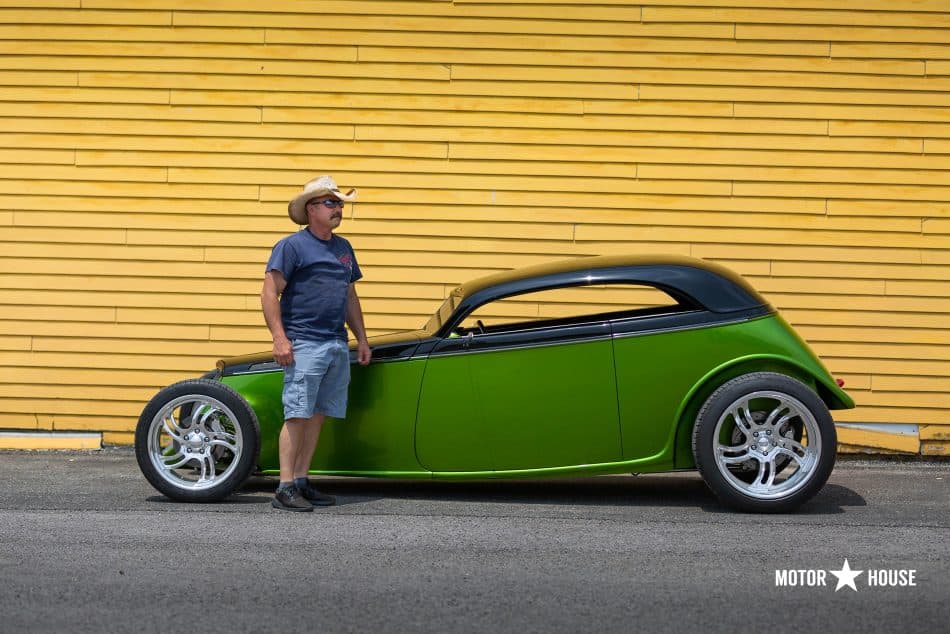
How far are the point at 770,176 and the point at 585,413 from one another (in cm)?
269

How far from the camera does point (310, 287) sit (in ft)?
21.0

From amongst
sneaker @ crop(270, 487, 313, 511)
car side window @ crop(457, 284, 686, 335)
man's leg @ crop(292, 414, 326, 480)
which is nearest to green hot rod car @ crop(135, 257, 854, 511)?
man's leg @ crop(292, 414, 326, 480)

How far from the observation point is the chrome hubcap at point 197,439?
6461 mm

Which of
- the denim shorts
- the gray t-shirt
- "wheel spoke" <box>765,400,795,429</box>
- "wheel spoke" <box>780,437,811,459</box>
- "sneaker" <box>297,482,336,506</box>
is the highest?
the gray t-shirt

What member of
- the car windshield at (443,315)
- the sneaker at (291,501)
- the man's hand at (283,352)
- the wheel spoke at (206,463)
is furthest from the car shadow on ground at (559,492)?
the car windshield at (443,315)

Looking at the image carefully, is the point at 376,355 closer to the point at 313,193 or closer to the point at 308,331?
the point at 308,331

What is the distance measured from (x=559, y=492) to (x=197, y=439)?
6.64 ft

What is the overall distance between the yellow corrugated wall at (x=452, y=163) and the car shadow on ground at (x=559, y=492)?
1.40 meters

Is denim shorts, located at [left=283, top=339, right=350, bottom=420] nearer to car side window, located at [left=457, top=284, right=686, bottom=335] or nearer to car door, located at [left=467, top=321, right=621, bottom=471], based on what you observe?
car door, located at [left=467, top=321, right=621, bottom=471]

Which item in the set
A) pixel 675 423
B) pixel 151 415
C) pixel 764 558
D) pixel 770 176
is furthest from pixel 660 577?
pixel 770 176

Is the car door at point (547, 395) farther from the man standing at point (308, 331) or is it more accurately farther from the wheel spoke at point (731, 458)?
the man standing at point (308, 331)

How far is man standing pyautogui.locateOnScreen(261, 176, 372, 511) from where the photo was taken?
6.30 m

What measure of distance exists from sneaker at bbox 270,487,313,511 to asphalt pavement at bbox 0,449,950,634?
57 mm

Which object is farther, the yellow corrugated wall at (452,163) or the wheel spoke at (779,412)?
the yellow corrugated wall at (452,163)
